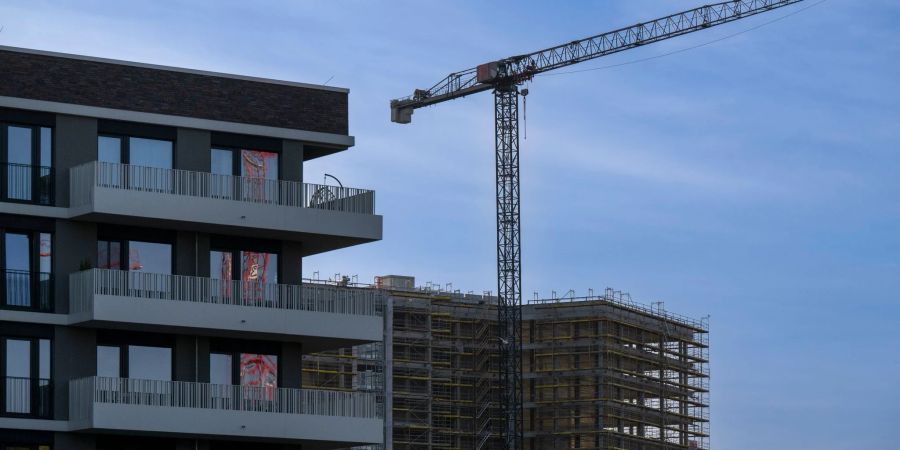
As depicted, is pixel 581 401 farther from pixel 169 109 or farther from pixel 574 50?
pixel 169 109

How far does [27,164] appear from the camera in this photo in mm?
51406

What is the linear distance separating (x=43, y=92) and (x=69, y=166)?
2.22 meters

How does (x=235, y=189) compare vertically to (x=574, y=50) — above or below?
A: below

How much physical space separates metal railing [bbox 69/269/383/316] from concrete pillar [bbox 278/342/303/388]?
57.4 inches

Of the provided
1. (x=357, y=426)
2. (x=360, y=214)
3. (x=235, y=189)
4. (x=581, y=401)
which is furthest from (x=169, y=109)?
(x=581, y=401)

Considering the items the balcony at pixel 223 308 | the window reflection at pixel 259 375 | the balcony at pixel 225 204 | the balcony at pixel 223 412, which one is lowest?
the balcony at pixel 223 412

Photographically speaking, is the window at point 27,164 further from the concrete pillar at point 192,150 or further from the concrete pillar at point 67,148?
the concrete pillar at point 192,150

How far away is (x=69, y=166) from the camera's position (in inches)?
2044

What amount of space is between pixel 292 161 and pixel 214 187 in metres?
3.12

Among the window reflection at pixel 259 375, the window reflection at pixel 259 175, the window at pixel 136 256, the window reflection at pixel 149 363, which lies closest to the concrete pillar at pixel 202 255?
the window at pixel 136 256

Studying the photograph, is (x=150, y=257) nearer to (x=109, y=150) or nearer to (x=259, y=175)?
(x=109, y=150)

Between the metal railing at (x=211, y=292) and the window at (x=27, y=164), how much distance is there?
2665 millimetres

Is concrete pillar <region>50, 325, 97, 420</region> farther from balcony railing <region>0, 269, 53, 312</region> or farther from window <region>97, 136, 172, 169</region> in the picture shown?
A: window <region>97, 136, 172, 169</region>

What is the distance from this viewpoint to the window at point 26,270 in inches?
1997
